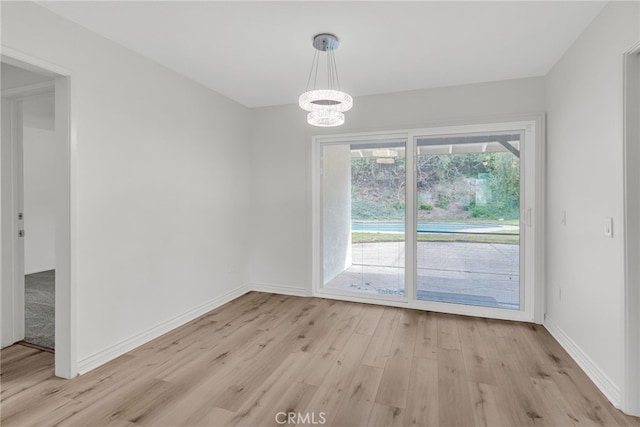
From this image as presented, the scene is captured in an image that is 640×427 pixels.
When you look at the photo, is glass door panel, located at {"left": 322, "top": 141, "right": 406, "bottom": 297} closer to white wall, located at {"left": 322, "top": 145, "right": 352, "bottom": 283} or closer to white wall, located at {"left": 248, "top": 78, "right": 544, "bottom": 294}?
white wall, located at {"left": 322, "top": 145, "right": 352, "bottom": 283}

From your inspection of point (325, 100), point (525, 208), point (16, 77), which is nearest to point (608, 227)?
point (525, 208)

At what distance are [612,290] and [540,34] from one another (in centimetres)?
197

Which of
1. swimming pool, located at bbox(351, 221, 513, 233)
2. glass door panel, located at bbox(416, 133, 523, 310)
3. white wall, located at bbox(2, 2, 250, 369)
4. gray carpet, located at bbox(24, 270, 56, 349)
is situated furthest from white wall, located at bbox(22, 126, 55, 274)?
glass door panel, located at bbox(416, 133, 523, 310)

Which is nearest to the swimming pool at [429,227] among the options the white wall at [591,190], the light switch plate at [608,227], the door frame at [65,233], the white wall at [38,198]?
the white wall at [591,190]

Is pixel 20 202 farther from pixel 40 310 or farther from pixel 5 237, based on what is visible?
pixel 40 310

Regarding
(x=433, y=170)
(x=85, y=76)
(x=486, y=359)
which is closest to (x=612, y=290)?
(x=486, y=359)

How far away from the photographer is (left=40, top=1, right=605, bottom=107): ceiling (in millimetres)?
2164

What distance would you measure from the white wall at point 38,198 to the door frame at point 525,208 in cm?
506

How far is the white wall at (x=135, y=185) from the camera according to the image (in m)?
2.37

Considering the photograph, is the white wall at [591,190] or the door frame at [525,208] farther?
the door frame at [525,208]

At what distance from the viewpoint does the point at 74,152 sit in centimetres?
233

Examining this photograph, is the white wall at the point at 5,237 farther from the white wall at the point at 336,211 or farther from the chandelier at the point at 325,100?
the white wall at the point at 336,211

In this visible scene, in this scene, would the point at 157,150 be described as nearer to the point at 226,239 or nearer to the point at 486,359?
the point at 226,239

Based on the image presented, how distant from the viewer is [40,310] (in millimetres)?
3689
